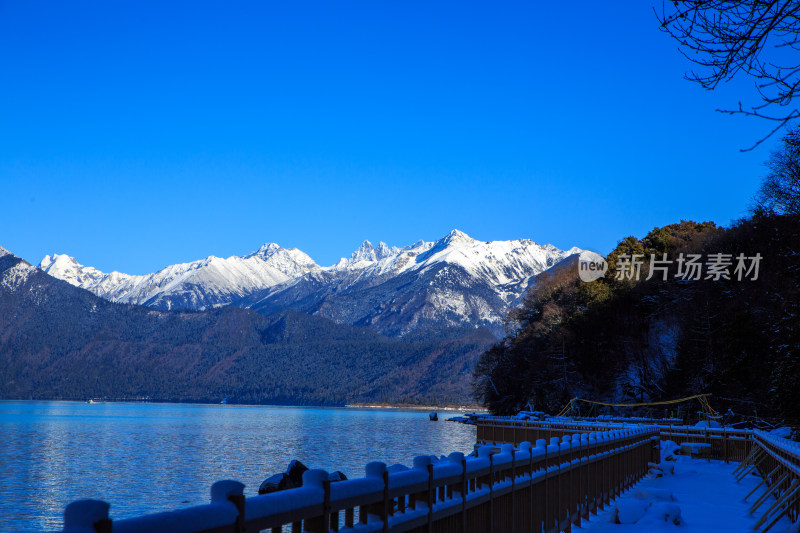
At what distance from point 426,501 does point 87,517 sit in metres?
3.78

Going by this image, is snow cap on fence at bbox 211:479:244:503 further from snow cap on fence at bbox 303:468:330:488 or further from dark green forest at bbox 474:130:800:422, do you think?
dark green forest at bbox 474:130:800:422

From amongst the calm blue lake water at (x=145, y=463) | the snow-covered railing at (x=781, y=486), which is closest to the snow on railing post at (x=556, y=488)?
the snow-covered railing at (x=781, y=486)

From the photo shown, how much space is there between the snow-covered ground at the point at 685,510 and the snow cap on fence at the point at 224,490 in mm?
9834

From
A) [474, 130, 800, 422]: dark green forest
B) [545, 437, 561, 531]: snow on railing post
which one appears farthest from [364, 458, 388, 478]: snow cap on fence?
[474, 130, 800, 422]: dark green forest

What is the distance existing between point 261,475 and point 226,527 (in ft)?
139

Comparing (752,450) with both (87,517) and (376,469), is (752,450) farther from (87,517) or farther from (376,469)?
(87,517)

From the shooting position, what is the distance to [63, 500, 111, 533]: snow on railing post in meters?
2.86

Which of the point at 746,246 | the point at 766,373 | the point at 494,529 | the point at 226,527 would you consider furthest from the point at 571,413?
the point at 226,527

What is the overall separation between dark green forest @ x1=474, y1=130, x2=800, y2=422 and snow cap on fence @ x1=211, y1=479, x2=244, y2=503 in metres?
33.8

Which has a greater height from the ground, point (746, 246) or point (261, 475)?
point (746, 246)

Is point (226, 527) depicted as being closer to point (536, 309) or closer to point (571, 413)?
point (571, 413)

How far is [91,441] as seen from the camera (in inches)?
3103

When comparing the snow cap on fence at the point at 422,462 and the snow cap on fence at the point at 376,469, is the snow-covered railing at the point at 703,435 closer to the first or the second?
the snow cap on fence at the point at 422,462

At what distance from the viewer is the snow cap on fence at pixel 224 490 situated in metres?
3.67
